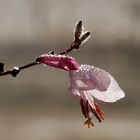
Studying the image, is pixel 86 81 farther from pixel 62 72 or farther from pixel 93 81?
pixel 62 72

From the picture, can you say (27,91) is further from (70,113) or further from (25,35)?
(25,35)

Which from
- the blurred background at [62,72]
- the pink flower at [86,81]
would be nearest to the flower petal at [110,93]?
the pink flower at [86,81]

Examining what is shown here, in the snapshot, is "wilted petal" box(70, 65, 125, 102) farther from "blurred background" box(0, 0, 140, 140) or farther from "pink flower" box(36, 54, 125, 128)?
"blurred background" box(0, 0, 140, 140)

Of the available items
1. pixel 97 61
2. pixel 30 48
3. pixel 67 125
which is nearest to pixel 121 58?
pixel 97 61

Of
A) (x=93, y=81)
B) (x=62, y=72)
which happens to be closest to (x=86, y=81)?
(x=93, y=81)

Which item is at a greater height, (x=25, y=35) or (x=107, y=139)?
(x=25, y=35)
